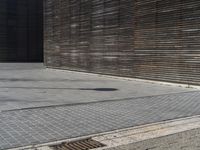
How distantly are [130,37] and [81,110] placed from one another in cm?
810

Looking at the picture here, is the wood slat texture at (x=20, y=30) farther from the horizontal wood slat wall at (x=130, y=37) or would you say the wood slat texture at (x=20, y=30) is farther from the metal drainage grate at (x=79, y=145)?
the metal drainage grate at (x=79, y=145)

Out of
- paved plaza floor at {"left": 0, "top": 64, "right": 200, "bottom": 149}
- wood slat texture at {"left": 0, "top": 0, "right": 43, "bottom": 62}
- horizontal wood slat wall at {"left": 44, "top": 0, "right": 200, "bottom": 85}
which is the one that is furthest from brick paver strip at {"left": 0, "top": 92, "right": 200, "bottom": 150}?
wood slat texture at {"left": 0, "top": 0, "right": 43, "bottom": 62}

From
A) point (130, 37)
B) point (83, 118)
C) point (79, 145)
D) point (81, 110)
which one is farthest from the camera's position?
point (130, 37)

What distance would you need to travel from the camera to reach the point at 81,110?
28.7ft

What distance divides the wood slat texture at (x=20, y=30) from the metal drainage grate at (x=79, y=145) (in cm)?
3309

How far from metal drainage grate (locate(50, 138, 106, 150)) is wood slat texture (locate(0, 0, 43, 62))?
3309cm

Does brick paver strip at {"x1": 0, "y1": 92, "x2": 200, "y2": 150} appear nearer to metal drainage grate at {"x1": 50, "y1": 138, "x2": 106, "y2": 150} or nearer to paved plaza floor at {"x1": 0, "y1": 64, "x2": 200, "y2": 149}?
paved plaza floor at {"x1": 0, "y1": 64, "x2": 200, "y2": 149}

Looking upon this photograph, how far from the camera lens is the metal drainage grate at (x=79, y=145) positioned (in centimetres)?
576

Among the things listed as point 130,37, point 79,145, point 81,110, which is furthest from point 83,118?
point 130,37

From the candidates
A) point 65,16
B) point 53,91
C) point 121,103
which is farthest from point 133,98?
point 65,16

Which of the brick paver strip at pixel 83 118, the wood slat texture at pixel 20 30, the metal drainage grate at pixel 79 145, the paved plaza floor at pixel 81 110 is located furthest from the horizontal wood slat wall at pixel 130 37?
the wood slat texture at pixel 20 30

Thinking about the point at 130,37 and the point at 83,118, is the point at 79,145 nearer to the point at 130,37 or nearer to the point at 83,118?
the point at 83,118

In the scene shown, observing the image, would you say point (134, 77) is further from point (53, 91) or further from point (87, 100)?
point (87, 100)

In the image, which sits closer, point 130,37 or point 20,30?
point 130,37
